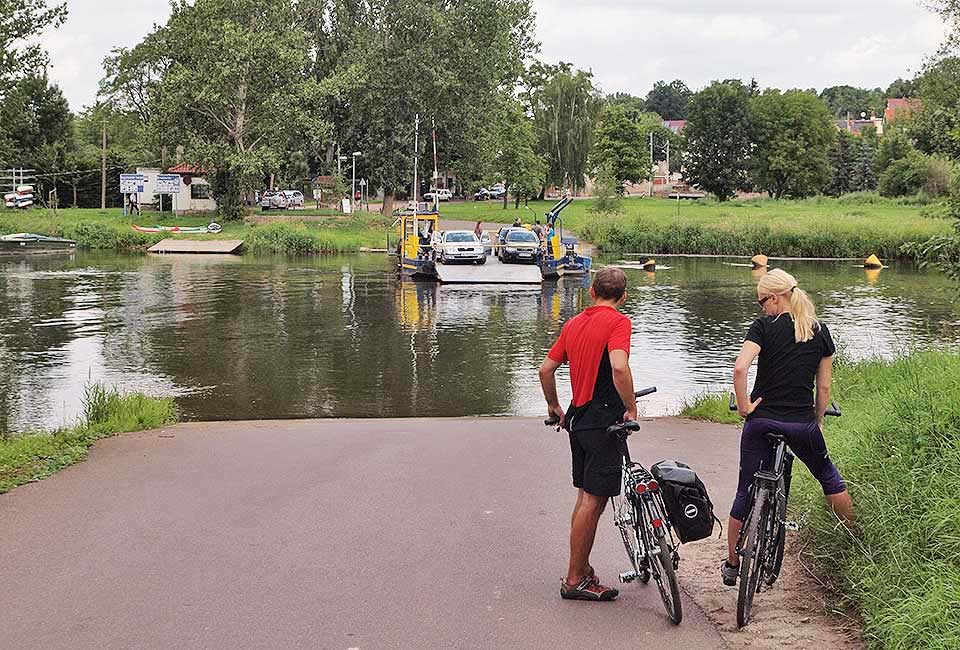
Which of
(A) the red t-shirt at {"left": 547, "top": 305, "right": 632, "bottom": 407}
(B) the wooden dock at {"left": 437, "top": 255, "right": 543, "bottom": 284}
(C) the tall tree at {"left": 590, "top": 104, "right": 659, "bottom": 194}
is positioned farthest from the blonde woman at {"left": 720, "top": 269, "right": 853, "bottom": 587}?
(C) the tall tree at {"left": 590, "top": 104, "right": 659, "bottom": 194}

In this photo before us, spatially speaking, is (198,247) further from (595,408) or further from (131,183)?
(595,408)

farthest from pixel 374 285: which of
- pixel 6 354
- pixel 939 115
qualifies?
pixel 939 115

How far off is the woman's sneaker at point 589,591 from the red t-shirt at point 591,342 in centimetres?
102

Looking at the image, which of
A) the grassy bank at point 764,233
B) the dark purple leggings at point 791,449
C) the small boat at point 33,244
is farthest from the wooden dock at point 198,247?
the dark purple leggings at point 791,449

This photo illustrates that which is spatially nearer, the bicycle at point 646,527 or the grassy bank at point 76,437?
the bicycle at point 646,527

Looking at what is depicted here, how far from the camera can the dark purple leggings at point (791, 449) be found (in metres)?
6.11

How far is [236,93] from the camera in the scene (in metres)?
66.9

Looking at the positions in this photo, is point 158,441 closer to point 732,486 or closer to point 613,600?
point 732,486

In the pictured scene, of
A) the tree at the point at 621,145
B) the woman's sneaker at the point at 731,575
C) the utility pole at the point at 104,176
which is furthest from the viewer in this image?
the tree at the point at 621,145

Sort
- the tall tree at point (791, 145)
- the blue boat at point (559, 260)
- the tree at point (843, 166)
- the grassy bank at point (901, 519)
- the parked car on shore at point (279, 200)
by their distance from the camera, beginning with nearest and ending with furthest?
the grassy bank at point (901, 519) < the blue boat at point (559, 260) < the parked car on shore at point (279, 200) < the tall tree at point (791, 145) < the tree at point (843, 166)

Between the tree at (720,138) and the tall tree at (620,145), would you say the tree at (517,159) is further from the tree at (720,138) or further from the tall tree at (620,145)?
the tree at (720,138)

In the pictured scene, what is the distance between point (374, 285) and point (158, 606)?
35.4m

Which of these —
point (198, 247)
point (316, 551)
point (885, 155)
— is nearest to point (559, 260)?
point (198, 247)

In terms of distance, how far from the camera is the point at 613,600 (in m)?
6.33
